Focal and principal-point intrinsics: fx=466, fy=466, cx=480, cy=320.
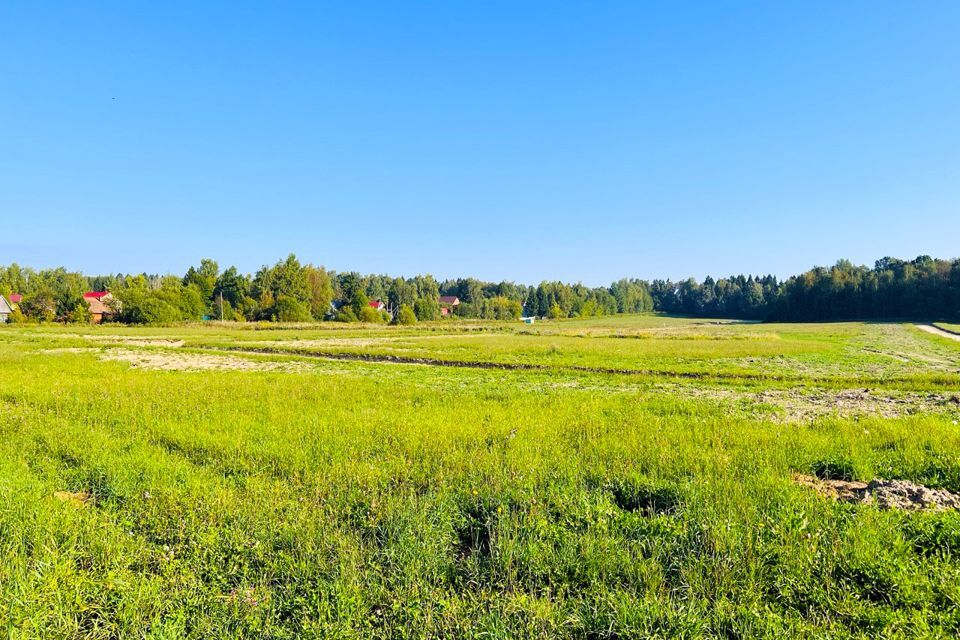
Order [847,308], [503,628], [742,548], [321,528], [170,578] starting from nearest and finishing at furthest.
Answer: [503,628] < [170,578] < [742,548] < [321,528] < [847,308]

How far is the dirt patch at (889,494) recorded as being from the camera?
21.7 ft

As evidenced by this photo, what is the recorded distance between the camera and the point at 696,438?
10305 mm

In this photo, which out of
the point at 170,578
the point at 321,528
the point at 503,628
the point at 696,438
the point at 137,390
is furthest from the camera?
the point at 137,390

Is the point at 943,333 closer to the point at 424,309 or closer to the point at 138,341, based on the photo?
the point at 424,309

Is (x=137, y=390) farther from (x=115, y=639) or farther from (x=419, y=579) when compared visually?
(x=419, y=579)

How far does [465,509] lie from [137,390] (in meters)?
15.2

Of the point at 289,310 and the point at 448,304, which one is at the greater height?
the point at 448,304

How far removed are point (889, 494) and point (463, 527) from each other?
6.38 metres

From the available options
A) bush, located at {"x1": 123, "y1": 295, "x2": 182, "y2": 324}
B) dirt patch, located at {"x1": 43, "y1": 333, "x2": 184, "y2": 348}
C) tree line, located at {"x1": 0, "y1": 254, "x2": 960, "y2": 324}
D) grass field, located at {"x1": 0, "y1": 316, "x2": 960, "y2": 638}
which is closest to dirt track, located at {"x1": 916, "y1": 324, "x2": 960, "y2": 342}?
tree line, located at {"x1": 0, "y1": 254, "x2": 960, "y2": 324}

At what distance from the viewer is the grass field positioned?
437 cm

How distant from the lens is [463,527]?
20.4 ft

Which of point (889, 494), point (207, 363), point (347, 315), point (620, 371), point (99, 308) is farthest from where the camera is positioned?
point (347, 315)

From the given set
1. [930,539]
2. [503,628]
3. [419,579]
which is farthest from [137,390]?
[930,539]

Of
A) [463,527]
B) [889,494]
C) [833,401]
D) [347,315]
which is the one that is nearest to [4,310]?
[347,315]
